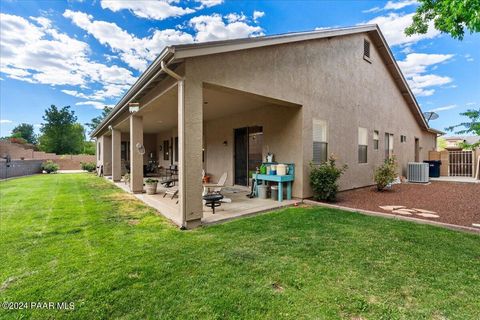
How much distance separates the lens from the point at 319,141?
25.5ft

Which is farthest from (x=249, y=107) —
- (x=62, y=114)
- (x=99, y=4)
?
(x=62, y=114)

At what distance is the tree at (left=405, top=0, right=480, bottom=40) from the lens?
3201 mm

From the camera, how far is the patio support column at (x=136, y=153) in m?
8.85

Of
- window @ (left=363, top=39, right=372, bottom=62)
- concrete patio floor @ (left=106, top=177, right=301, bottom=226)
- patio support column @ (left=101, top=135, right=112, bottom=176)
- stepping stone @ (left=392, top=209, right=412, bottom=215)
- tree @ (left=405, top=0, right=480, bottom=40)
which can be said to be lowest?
stepping stone @ (left=392, top=209, right=412, bottom=215)

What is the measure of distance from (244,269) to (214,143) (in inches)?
343

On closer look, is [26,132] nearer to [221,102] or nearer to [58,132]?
[58,132]

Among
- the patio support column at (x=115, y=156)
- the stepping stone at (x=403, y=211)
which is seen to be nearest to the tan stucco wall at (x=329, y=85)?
the stepping stone at (x=403, y=211)

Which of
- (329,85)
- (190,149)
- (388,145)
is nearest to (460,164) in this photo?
(388,145)

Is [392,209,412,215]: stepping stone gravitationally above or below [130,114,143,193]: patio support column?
below

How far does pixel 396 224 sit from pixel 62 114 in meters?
45.0

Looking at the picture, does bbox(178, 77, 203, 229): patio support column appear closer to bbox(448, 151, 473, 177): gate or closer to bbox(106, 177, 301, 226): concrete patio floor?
bbox(106, 177, 301, 226): concrete patio floor

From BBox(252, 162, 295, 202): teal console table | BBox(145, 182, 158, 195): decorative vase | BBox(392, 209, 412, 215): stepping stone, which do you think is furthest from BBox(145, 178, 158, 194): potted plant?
BBox(392, 209, 412, 215): stepping stone

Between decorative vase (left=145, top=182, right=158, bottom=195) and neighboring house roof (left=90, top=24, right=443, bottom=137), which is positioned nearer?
neighboring house roof (left=90, top=24, right=443, bottom=137)

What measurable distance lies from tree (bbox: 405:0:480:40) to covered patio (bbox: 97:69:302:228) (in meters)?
3.50
